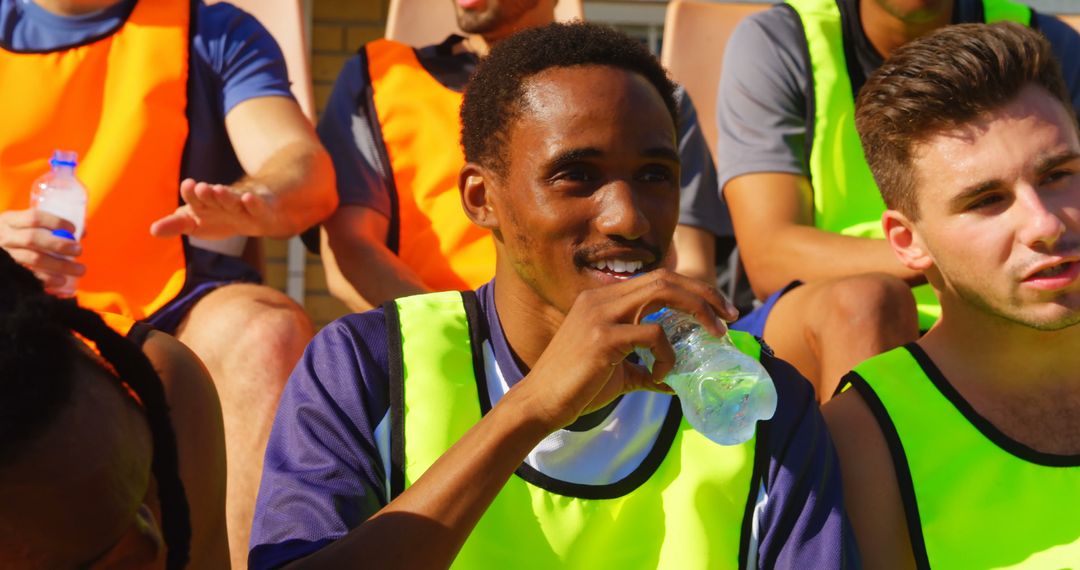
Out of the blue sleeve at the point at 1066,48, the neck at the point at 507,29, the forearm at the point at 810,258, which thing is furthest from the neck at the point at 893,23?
the neck at the point at 507,29

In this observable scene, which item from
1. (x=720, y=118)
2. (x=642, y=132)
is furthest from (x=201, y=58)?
(x=642, y=132)

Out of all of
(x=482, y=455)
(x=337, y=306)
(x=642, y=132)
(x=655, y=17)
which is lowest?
(x=337, y=306)

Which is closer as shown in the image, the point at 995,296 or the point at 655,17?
the point at 995,296

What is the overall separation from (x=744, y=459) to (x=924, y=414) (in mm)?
486

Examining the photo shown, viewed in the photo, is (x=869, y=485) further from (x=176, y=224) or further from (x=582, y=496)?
(x=176, y=224)

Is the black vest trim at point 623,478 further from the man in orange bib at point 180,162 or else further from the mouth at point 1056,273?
the man in orange bib at point 180,162

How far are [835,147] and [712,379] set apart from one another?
1798 millimetres

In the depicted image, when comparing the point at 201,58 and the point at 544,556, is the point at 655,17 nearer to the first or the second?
the point at 201,58

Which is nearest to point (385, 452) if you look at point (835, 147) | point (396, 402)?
point (396, 402)

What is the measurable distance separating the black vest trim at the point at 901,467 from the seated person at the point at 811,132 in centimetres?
60

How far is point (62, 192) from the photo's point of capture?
310 centimetres

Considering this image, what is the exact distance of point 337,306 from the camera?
6.15 meters

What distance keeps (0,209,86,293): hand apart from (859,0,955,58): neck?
216cm

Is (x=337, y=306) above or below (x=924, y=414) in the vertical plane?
below
